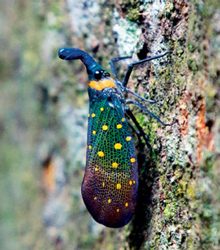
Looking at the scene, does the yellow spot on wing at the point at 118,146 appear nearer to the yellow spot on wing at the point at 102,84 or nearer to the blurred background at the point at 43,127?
the yellow spot on wing at the point at 102,84

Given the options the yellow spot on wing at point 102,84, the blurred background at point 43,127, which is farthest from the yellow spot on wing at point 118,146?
the blurred background at point 43,127

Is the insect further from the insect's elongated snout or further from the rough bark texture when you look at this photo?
the insect's elongated snout

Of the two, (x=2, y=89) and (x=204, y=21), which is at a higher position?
(x=204, y=21)

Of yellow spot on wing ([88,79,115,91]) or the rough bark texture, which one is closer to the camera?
the rough bark texture

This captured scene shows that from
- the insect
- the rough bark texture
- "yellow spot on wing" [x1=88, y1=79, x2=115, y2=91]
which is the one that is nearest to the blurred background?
the rough bark texture

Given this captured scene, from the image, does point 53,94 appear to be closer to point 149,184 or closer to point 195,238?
point 149,184

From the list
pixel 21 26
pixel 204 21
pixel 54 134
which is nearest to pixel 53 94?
pixel 54 134
